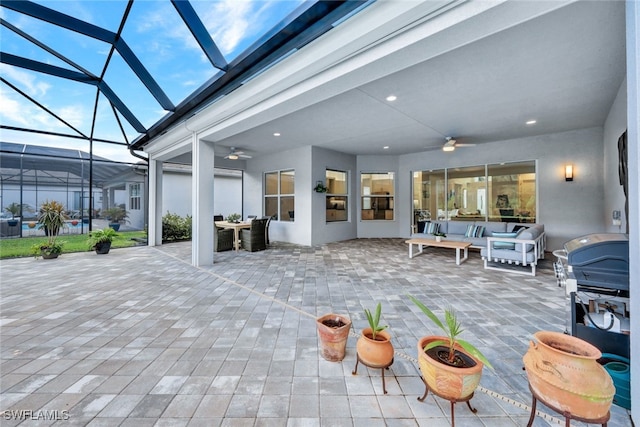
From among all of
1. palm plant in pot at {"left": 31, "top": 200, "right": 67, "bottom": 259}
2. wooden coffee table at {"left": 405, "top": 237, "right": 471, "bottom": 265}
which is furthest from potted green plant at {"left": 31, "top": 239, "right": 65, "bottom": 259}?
wooden coffee table at {"left": 405, "top": 237, "right": 471, "bottom": 265}

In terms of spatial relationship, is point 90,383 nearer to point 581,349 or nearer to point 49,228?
point 581,349

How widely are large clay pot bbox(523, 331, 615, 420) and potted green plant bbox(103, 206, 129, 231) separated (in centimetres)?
1212

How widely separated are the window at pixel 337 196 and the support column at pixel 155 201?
5041 millimetres

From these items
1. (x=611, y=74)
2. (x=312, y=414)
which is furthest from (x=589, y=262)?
(x=611, y=74)

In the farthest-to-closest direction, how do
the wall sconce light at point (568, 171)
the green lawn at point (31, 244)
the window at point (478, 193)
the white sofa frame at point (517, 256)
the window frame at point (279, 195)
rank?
the window frame at point (279, 195)
the window at point (478, 193)
the green lawn at point (31, 244)
the wall sconce light at point (568, 171)
the white sofa frame at point (517, 256)

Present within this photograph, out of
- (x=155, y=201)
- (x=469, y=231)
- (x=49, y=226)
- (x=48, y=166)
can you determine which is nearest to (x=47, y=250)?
(x=49, y=226)

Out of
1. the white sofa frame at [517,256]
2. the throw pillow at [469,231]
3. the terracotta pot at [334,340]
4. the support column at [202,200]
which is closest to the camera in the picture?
the terracotta pot at [334,340]

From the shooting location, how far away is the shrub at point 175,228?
27.4 ft

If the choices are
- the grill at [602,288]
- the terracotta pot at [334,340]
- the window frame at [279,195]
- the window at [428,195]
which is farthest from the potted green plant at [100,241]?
the window at [428,195]

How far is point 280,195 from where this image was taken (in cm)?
817

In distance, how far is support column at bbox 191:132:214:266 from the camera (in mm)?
5027

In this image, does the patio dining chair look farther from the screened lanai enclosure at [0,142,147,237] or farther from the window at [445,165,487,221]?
the window at [445,165,487,221]

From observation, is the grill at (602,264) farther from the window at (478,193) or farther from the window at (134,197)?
the window at (134,197)

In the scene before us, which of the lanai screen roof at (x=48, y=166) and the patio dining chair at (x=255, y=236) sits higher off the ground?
the lanai screen roof at (x=48, y=166)
